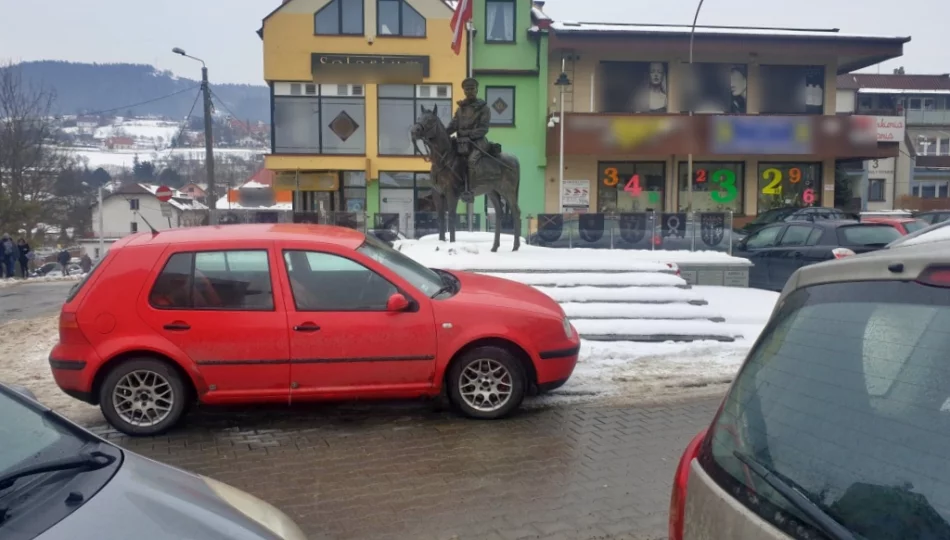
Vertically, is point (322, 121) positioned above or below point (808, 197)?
above

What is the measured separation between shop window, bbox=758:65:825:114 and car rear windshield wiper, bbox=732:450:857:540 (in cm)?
3713

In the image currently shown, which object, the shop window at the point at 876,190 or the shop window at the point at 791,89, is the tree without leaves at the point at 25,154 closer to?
the shop window at the point at 791,89

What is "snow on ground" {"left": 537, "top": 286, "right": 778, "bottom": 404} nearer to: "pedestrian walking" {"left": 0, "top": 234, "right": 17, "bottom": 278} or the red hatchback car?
the red hatchback car

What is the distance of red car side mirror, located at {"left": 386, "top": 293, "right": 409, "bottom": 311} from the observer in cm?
667

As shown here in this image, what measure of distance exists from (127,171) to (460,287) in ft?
233

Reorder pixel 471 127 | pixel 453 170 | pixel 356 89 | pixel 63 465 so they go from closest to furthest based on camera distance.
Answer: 1. pixel 63 465
2. pixel 471 127
3. pixel 453 170
4. pixel 356 89

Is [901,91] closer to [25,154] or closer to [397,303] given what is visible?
[25,154]

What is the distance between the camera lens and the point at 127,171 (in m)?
70.9

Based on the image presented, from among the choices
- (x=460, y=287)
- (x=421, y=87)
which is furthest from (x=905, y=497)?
(x=421, y=87)

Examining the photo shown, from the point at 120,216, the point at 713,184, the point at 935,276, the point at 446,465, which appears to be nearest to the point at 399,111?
the point at 713,184

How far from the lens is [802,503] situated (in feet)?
6.18

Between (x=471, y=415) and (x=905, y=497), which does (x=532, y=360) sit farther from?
(x=905, y=497)

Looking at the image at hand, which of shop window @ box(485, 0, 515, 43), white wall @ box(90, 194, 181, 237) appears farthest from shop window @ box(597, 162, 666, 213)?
white wall @ box(90, 194, 181, 237)

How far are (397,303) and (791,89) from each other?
1363 inches
